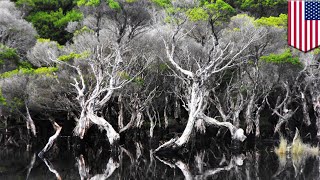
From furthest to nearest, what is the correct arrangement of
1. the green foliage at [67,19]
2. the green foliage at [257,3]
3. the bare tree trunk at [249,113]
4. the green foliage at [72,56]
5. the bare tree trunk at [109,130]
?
the green foliage at [257,3]
the green foliage at [67,19]
the bare tree trunk at [249,113]
the green foliage at [72,56]
the bare tree trunk at [109,130]

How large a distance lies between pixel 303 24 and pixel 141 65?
1867 centimetres

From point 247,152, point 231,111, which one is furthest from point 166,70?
point 247,152

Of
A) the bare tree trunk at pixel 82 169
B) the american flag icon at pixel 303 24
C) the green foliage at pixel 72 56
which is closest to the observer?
the american flag icon at pixel 303 24

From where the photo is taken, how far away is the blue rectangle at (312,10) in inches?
600

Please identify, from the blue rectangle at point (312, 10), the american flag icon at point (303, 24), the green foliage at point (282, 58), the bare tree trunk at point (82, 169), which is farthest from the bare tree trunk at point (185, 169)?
the green foliage at point (282, 58)

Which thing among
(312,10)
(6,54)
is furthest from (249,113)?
(6,54)

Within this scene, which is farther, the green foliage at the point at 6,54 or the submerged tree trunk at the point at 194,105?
the green foliage at the point at 6,54

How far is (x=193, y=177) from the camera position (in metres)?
16.8

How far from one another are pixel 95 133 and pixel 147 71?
685cm

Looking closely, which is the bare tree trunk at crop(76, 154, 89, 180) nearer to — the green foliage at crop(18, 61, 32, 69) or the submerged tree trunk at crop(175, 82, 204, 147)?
the submerged tree trunk at crop(175, 82, 204, 147)

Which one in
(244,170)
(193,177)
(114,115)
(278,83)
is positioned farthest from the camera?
(114,115)

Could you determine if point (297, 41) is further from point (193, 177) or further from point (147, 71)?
point (147, 71)

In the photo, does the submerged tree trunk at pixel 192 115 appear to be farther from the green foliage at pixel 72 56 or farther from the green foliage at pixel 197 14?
the green foliage at pixel 72 56

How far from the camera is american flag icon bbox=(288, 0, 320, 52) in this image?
15227mm
